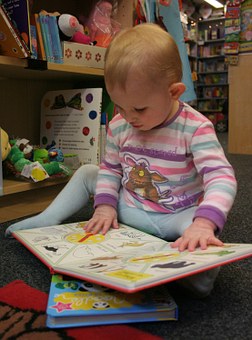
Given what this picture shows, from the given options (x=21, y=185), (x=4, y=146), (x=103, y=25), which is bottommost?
(x=21, y=185)

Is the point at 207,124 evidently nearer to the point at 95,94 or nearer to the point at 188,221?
the point at 188,221

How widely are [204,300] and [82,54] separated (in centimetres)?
90

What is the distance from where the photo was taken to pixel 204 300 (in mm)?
597

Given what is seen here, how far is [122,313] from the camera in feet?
1.69

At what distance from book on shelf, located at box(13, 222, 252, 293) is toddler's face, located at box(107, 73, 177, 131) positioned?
22cm

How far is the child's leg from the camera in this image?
0.87m

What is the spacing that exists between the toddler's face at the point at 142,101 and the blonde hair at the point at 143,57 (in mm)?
12

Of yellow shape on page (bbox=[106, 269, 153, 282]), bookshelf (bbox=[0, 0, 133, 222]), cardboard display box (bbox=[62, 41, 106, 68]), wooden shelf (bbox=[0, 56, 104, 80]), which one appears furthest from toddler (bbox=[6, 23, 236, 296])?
cardboard display box (bbox=[62, 41, 106, 68])

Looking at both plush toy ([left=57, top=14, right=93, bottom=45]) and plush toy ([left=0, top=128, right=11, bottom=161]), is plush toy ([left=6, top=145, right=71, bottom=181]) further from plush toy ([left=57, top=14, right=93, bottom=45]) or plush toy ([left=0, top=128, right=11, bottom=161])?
plush toy ([left=57, top=14, right=93, bottom=45])

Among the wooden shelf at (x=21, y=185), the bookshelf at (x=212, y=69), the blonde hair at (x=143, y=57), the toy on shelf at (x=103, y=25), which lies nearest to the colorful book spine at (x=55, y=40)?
the toy on shelf at (x=103, y=25)

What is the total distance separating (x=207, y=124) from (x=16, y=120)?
2.90ft

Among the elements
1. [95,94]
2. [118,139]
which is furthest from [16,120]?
[118,139]

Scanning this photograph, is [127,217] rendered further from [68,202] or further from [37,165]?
[37,165]

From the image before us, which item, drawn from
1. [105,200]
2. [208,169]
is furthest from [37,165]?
[208,169]
